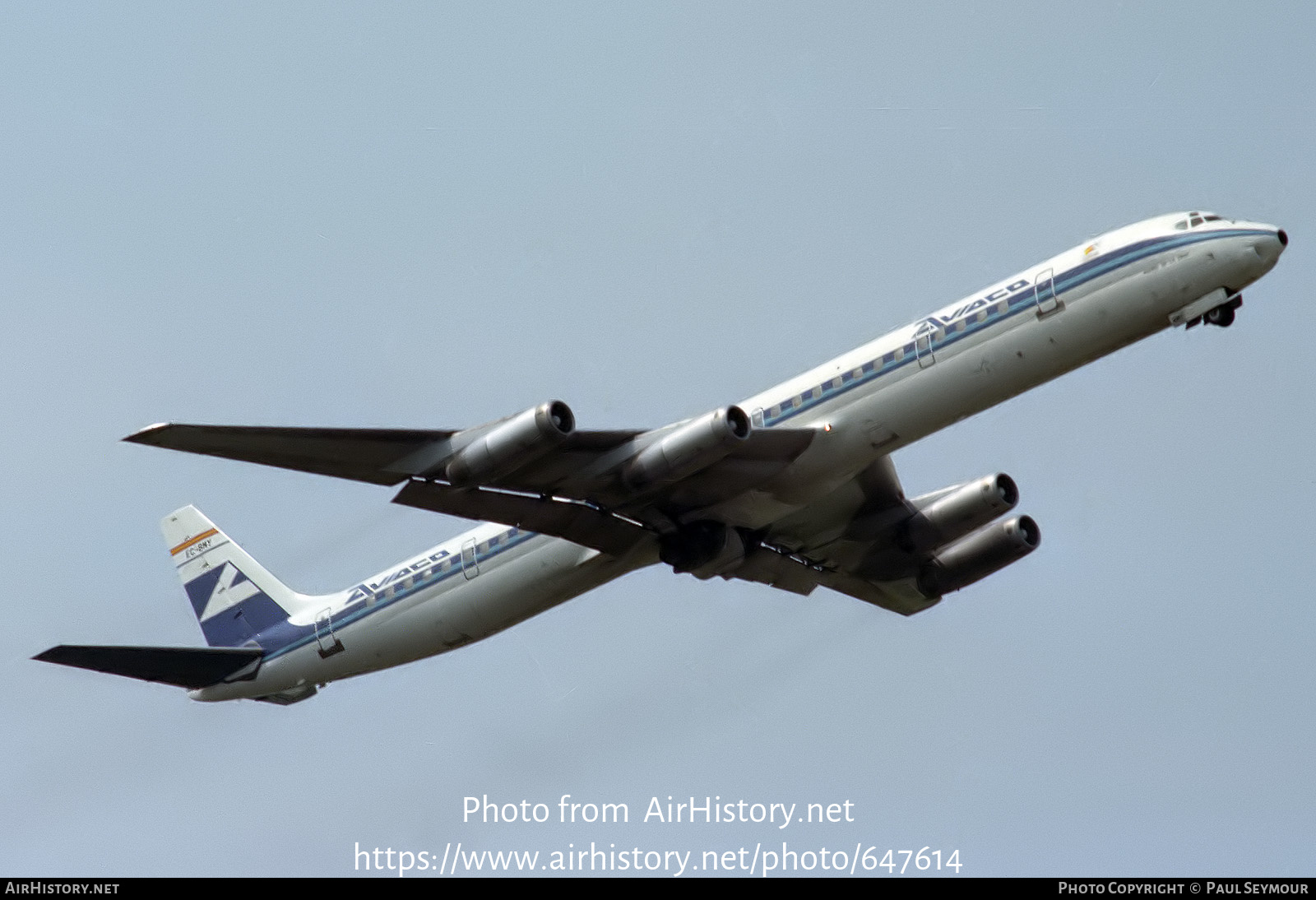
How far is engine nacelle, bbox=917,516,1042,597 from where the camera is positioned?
46.2m

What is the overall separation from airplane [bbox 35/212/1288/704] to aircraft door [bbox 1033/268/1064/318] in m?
0.04

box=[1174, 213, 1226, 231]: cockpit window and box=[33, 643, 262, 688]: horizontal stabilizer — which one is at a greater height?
box=[1174, 213, 1226, 231]: cockpit window

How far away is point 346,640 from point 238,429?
1150 cm

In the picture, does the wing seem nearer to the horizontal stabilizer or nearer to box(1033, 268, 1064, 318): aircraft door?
box(1033, 268, 1064, 318): aircraft door

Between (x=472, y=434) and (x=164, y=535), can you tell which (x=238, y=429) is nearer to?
(x=472, y=434)

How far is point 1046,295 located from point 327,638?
66.2ft

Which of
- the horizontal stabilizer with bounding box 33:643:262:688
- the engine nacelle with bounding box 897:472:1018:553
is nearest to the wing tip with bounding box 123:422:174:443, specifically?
the horizontal stabilizer with bounding box 33:643:262:688

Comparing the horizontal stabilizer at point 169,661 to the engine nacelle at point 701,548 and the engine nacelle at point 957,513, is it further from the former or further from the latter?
the engine nacelle at point 957,513

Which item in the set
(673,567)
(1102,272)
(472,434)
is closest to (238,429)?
(472,434)

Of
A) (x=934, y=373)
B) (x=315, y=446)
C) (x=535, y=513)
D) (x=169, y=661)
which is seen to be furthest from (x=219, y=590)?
(x=934, y=373)

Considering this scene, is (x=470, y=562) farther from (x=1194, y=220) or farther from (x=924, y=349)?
(x=1194, y=220)

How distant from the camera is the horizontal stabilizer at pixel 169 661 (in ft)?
139

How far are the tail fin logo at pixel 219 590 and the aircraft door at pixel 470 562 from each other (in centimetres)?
830

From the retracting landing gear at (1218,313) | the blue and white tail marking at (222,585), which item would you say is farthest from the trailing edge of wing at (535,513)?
the retracting landing gear at (1218,313)
